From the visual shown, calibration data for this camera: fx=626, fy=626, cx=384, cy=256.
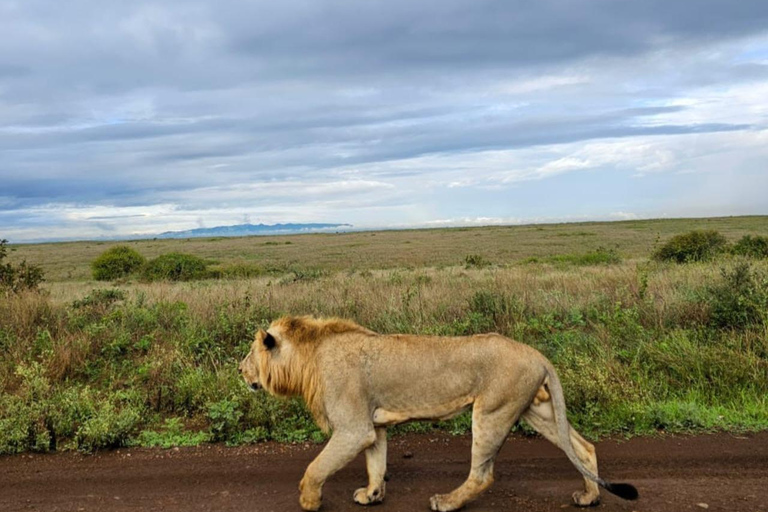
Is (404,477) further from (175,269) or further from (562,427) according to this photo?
(175,269)

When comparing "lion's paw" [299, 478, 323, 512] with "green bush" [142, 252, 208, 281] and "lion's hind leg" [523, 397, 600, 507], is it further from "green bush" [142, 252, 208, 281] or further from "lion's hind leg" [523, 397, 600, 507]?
"green bush" [142, 252, 208, 281]

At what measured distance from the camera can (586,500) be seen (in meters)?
5.11

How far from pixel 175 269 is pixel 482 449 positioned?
28.7 m

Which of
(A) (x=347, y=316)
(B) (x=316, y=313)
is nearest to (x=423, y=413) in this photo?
(B) (x=316, y=313)

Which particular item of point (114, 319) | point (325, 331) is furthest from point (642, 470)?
point (114, 319)

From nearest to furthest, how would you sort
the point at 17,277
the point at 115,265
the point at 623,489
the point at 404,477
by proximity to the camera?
the point at 623,489 → the point at 404,477 → the point at 17,277 → the point at 115,265

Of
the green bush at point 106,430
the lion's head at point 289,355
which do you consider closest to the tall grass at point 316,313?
the green bush at point 106,430

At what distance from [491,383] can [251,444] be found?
3.24 m

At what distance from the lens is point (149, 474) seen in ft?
20.0

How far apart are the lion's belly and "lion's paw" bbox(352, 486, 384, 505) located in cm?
56

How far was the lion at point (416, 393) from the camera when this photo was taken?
16.2ft

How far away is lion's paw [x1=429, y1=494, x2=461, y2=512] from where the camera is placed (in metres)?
4.96

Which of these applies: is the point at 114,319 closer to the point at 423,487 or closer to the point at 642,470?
the point at 423,487

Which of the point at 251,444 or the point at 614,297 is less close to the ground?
the point at 614,297
